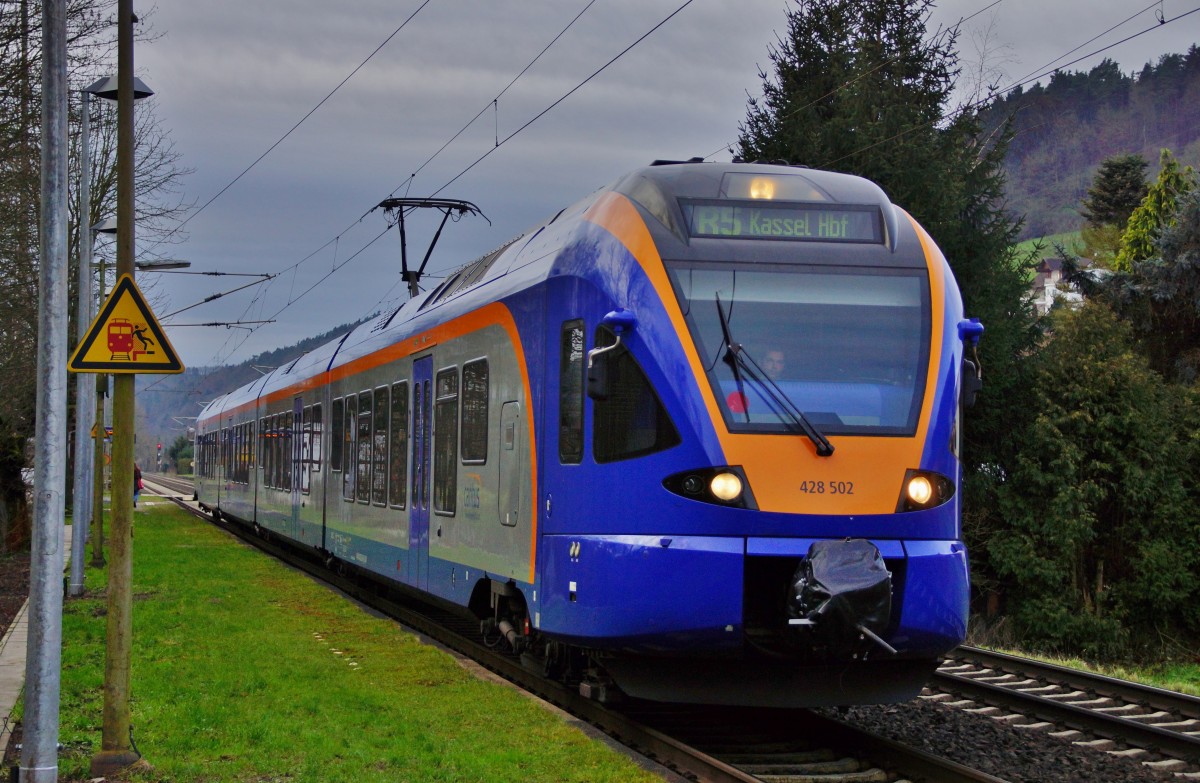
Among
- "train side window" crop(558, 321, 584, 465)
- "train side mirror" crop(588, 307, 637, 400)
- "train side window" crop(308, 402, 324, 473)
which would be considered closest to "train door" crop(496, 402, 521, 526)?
"train side window" crop(558, 321, 584, 465)

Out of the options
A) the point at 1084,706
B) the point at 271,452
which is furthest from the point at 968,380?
the point at 271,452

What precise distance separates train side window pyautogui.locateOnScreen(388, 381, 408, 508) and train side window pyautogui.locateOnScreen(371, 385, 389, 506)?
1.15 ft

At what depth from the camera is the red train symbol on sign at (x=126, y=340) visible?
26.1 feet

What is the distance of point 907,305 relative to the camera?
8633 mm

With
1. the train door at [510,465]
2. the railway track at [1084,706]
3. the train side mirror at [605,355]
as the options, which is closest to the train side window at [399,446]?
the train door at [510,465]

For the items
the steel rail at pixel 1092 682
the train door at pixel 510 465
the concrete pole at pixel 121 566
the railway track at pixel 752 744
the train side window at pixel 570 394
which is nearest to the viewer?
the railway track at pixel 752 744

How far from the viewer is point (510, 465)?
10.3 m

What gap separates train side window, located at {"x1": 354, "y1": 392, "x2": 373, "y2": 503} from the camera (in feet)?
53.0

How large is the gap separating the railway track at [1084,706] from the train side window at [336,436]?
8.91 meters

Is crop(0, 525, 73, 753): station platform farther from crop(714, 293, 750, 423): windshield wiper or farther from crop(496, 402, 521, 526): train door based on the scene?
crop(714, 293, 750, 423): windshield wiper

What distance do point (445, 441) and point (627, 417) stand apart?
4.26 metres

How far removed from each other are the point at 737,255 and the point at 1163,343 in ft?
104

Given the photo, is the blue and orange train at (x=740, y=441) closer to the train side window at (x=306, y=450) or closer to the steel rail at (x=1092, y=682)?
the steel rail at (x=1092, y=682)

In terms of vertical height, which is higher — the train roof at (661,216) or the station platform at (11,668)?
the train roof at (661,216)
